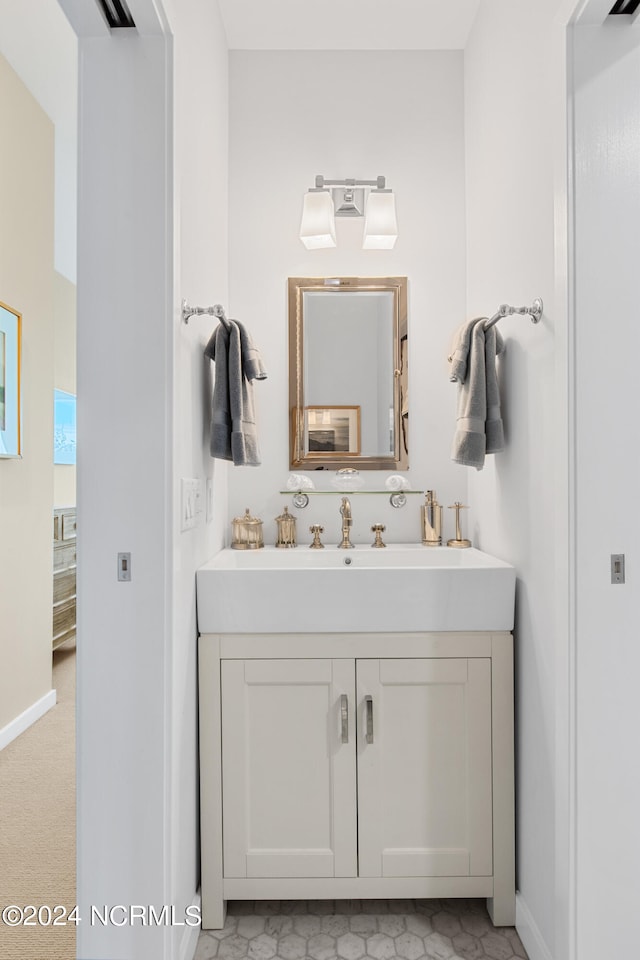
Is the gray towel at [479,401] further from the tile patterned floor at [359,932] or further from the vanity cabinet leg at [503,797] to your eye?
the tile patterned floor at [359,932]

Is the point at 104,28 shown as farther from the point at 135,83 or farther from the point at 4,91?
the point at 4,91

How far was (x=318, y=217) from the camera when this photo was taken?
2.12 meters

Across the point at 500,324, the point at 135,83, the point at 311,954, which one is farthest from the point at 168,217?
the point at 311,954

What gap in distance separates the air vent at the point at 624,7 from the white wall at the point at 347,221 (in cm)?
95

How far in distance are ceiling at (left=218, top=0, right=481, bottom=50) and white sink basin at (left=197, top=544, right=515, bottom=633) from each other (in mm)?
1773

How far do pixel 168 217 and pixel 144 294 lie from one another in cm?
17

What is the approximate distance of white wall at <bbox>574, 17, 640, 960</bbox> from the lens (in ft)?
4.25

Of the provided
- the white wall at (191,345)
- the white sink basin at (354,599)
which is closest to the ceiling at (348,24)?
the white wall at (191,345)

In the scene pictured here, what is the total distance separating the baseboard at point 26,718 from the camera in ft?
8.87

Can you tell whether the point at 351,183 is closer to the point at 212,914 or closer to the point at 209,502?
the point at 209,502

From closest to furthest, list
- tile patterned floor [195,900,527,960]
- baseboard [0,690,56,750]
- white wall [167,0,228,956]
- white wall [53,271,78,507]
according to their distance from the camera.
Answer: white wall [167,0,228,956], tile patterned floor [195,900,527,960], baseboard [0,690,56,750], white wall [53,271,78,507]

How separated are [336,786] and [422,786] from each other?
22cm

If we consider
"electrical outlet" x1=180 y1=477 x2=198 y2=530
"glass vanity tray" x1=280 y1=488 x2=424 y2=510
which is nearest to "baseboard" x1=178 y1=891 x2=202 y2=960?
"electrical outlet" x1=180 y1=477 x2=198 y2=530

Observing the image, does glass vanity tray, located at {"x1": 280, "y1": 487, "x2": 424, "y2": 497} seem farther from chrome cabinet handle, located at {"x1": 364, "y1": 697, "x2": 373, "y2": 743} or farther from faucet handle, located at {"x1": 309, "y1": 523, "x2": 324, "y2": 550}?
chrome cabinet handle, located at {"x1": 364, "y1": 697, "x2": 373, "y2": 743}
